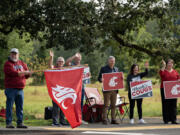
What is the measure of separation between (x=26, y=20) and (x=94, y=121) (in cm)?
603

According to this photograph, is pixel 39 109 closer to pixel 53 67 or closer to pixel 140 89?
pixel 140 89

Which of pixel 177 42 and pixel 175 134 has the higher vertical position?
pixel 177 42

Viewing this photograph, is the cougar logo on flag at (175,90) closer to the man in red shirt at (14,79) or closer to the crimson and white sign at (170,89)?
the crimson and white sign at (170,89)

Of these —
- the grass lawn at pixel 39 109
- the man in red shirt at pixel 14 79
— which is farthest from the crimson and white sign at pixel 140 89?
the man in red shirt at pixel 14 79

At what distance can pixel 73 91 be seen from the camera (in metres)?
9.63

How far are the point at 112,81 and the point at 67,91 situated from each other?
3115 mm

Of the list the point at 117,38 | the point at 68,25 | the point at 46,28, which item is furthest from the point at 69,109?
the point at 117,38

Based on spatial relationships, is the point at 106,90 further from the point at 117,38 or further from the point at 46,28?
the point at 117,38

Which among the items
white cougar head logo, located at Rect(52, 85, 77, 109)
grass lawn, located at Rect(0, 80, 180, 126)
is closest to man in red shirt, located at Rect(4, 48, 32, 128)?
white cougar head logo, located at Rect(52, 85, 77, 109)

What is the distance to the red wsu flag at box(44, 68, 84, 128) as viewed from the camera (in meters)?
9.46

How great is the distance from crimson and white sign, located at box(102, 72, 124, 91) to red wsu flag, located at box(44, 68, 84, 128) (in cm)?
257

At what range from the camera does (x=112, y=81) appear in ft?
40.8

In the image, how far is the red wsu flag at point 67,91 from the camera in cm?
946

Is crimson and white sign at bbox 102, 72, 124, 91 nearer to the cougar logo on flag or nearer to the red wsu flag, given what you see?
the cougar logo on flag
